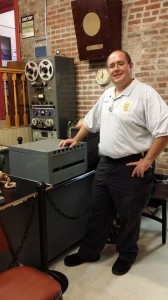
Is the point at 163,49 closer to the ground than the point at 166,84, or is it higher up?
higher up

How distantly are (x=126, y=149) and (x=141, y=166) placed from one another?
16cm

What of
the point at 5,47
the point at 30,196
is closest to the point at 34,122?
the point at 30,196

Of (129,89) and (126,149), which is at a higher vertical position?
(129,89)

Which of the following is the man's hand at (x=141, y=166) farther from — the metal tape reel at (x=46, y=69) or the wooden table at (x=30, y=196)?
the metal tape reel at (x=46, y=69)

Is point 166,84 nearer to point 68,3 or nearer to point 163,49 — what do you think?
point 163,49

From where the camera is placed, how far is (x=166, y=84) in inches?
121

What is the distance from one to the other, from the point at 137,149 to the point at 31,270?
1.04 m

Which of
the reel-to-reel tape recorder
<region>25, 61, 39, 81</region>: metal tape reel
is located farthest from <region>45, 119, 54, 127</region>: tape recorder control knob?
<region>25, 61, 39, 81</region>: metal tape reel

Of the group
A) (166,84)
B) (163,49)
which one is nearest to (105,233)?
(166,84)

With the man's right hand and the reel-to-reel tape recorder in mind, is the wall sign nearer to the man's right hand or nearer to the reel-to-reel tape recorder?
the reel-to-reel tape recorder

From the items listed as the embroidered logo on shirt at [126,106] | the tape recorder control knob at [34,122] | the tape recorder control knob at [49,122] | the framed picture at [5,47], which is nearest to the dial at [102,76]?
the tape recorder control knob at [49,122]

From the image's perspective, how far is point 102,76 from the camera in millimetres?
3555

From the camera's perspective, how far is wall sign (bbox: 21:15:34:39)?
13.7 feet

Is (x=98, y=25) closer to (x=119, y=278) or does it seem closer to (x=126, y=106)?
(x=126, y=106)
